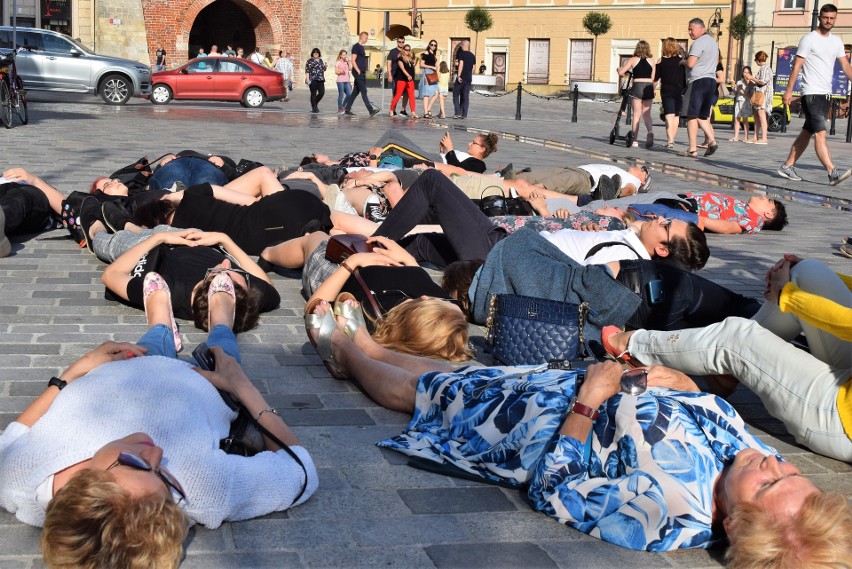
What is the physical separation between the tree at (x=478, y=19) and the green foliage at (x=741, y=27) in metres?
12.0

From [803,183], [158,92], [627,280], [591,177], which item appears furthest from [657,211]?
[158,92]

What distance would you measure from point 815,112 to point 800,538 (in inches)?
425

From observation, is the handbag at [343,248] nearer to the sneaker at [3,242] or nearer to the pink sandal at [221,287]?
the pink sandal at [221,287]

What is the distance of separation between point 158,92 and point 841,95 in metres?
19.1

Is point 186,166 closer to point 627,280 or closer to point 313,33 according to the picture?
point 627,280

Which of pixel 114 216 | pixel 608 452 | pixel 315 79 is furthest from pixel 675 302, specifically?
pixel 315 79

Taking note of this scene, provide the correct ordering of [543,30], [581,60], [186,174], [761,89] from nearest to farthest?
[186,174] < [761,89] < [581,60] < [543,30]

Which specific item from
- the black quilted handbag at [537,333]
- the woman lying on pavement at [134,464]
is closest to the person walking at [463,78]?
the black quilted handbag at [537,333]

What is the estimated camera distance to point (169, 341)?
454 cm

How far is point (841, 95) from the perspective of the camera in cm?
3212

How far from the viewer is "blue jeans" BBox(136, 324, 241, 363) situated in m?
4.39

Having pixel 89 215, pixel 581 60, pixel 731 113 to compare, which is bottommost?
pixel 89 215

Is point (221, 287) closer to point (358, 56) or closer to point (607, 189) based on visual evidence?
point (607, 189)

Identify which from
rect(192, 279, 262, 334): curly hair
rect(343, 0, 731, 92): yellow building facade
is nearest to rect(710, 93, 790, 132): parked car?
rect(343, 0, 731, 92): yellow building facade
